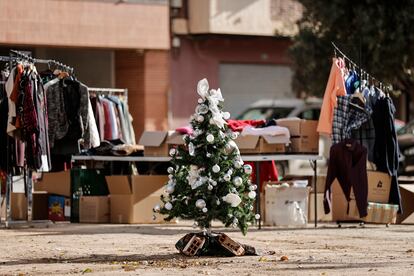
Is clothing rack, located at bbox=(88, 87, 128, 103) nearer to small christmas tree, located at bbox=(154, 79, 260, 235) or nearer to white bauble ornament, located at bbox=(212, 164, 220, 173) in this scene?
small christmas tree, located at bbox=(154, 79, 260, 235)

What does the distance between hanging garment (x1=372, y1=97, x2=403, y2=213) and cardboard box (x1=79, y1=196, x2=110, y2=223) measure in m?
4.14

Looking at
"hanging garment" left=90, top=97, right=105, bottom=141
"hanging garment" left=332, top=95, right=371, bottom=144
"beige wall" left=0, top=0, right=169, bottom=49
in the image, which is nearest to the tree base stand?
"hanging garment" left=332, top=95, right=371, bottom=144

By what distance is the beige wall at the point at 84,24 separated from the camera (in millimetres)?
32062

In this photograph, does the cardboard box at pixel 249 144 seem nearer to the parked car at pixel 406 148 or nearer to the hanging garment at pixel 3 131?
the hanging garment at pixel 3 131

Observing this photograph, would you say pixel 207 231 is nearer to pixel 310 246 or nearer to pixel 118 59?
pixel 310 246

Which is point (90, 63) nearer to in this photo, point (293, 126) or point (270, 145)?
point (293, 126)

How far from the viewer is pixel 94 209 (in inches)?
784

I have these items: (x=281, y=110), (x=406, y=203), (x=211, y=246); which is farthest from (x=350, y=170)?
(x=281, y=110)

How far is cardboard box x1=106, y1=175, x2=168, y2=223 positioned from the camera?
19734 mm

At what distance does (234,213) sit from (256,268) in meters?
1.13

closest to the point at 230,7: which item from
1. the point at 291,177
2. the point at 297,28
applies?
the point at 297,28

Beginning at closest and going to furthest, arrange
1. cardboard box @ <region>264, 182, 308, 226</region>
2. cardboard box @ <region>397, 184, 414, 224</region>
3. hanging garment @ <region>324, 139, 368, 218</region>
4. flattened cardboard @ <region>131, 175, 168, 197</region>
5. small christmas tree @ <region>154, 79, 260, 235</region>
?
small christmas tree @ <region>154, 79, 260, 235</region>, hanging garment @ <region>324, 139, 368, 218</region>, cardboard box @ <region>264, 182, 308, 226</region>, flattened cardboard @ <region>131, 175, 168, 197</region>, cardboard box @ <region>397, 184, 414, 224</region>

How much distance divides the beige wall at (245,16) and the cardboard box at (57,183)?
16322 millimetres

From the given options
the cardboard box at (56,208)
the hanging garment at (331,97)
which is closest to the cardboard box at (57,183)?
the cardboard box at (56,208)
